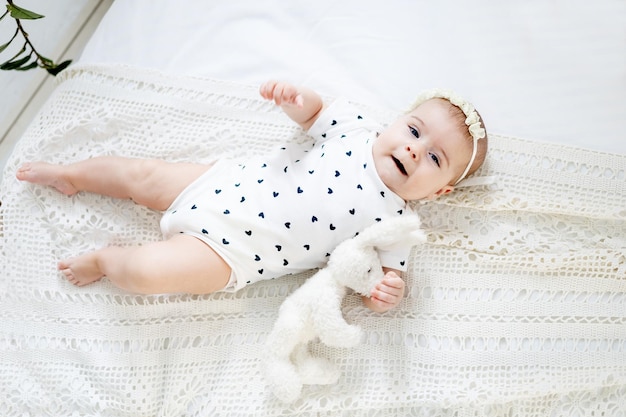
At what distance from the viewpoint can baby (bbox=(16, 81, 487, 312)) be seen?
122cm

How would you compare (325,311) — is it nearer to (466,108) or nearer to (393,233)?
(393,233)

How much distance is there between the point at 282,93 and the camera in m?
1.21

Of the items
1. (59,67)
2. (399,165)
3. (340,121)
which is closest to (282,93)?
(340,121)

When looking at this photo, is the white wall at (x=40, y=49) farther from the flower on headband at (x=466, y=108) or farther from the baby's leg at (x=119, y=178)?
the flower on headband at (x=466, y=108)

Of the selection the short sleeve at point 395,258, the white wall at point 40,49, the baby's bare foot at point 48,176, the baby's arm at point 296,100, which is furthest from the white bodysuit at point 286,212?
the white wall at point 40,49

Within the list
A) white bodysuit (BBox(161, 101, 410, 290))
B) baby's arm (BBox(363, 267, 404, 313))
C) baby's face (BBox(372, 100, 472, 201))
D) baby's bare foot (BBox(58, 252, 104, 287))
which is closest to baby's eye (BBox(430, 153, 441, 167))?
baby's face (BBox(372, 100, 472, 201))

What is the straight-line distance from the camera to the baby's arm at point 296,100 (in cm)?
121

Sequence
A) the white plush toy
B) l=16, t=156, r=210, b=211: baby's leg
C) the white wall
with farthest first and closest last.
A: the white wall → l=16, t=156, r=210, b=211: baby's leg → the white plush toy

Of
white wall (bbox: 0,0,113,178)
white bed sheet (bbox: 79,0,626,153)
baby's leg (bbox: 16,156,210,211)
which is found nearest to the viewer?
baby's leg (bbox: 16,156,210,211)

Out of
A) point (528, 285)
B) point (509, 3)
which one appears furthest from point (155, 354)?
point (509, 3)

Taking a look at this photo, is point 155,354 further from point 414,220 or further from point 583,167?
point 583,167

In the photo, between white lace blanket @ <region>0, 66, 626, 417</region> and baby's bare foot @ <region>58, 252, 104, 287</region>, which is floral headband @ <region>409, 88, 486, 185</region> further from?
baby's bare foot @ <region>58, 252, 104, 287</region>

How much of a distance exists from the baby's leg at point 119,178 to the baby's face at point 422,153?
1.36 ft

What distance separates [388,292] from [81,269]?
615 millimetres
